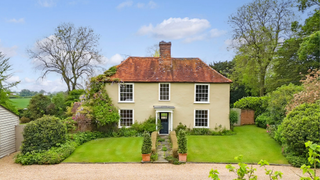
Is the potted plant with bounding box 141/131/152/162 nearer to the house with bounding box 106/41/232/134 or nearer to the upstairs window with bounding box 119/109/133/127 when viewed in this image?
the house with bounding box 106/41/232/134

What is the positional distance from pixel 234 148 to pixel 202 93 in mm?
6200

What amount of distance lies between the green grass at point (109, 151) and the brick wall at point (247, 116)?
44.0 ft

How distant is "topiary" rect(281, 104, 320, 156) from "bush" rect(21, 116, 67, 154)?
44.7 ft

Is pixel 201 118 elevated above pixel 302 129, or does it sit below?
below

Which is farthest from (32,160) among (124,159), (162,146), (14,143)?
(162,146)

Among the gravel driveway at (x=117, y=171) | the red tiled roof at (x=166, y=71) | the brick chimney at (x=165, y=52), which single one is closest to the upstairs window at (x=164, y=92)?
the red tiled roof at (x=166, y=71)

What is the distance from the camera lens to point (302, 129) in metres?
11.9

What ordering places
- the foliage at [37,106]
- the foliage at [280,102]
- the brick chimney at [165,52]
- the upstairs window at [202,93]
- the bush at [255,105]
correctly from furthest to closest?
the foliage at [37,106] → the bush at [255,105] → the brick chimney at [165,52] → the upstairs window at [202,93] → the foliage at [280,102]

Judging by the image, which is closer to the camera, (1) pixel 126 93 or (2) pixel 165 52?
(1) pixel 126 93

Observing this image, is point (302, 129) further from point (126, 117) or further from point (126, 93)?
point (126, 93)

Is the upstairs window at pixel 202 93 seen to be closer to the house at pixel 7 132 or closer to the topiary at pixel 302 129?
the topiary at pixel 302 129

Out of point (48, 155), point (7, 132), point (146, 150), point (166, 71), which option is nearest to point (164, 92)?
point (166, 71)

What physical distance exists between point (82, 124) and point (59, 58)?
61.6ft

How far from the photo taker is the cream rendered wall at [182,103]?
19531 mm
